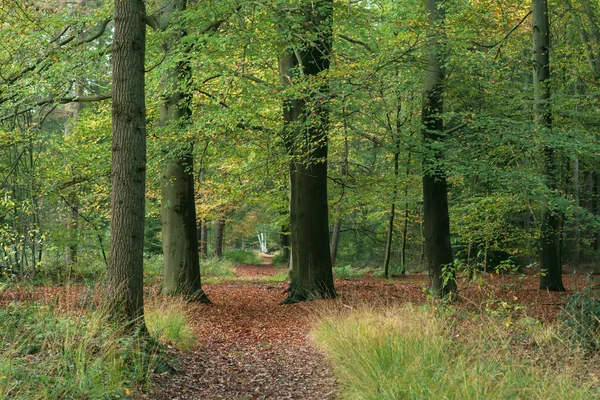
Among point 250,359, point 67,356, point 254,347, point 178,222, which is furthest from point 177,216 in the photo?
point 67,356

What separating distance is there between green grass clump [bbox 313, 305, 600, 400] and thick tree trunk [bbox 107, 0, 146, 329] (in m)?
2.29

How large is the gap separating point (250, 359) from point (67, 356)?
2890mm

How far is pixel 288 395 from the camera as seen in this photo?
5367 millimetres

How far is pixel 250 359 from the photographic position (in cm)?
702

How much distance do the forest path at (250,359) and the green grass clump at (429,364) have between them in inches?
16.3

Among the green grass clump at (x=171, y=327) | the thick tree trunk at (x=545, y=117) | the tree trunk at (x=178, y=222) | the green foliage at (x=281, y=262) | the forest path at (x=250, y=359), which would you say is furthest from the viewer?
the green foliage at (x=281, y=262)

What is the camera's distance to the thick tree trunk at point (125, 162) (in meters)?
5.63

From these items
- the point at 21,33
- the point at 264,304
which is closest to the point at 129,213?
the point at 21,33

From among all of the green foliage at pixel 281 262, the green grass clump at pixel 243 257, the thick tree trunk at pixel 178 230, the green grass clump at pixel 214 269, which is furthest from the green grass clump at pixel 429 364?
the green grass clump at pixel 243 257

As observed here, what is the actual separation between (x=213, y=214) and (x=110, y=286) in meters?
Result: 16.2

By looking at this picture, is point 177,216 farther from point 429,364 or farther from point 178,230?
point 429,364

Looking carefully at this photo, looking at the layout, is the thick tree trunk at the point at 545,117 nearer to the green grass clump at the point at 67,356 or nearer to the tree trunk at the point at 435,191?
the tree trunk at the point at 435,191

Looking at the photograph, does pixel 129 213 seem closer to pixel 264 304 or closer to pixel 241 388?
pixel 241 388

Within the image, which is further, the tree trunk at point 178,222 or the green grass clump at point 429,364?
the tree trunk at point 178,222
